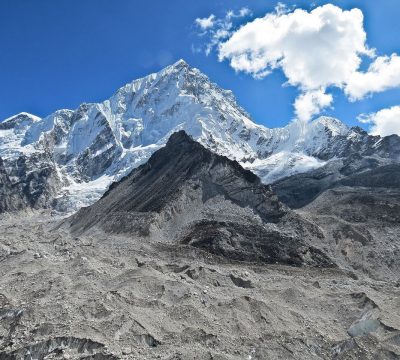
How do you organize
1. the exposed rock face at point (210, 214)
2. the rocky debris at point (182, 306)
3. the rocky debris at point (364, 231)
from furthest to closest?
the rocky debris at point (364, 231), the exposed rock face at point (210, 214), the rocky debris at point (182, 306)

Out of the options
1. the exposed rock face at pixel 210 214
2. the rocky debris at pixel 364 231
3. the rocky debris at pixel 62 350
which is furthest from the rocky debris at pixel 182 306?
the rocky debris at pixel 364 231

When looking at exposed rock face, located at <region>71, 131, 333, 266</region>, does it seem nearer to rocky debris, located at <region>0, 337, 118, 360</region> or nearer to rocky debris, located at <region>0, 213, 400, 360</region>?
rocky debris, located at <region>0, 213, 400, 360</region>

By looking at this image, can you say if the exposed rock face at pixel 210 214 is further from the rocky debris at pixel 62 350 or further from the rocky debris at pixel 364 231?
the rocky debris at pixel 62 350

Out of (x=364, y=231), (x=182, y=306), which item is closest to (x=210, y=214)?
(x=364, y=231)

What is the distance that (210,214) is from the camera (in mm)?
83750

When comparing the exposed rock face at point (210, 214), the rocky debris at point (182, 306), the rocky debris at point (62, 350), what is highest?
the exposed rock face at point (210, 214)

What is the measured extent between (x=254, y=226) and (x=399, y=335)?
38.8m

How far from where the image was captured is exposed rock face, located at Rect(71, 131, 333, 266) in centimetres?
7306

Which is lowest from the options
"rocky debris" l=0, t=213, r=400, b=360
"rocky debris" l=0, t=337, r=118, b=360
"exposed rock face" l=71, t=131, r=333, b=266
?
"rocky debris" l=0, t=337, r=118, b=360

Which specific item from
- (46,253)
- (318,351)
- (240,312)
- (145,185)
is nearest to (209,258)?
(46,253)

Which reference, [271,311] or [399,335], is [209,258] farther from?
[399,335]

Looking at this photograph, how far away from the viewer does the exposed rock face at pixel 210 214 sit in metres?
73.1

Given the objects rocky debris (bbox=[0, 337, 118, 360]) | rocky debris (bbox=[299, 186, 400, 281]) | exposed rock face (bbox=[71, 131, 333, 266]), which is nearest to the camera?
rocky debris (bbox=[0, 337, 118, 360])

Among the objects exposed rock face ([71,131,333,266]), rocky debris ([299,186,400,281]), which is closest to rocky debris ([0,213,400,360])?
exposed rock face ([71,131,333,266])
